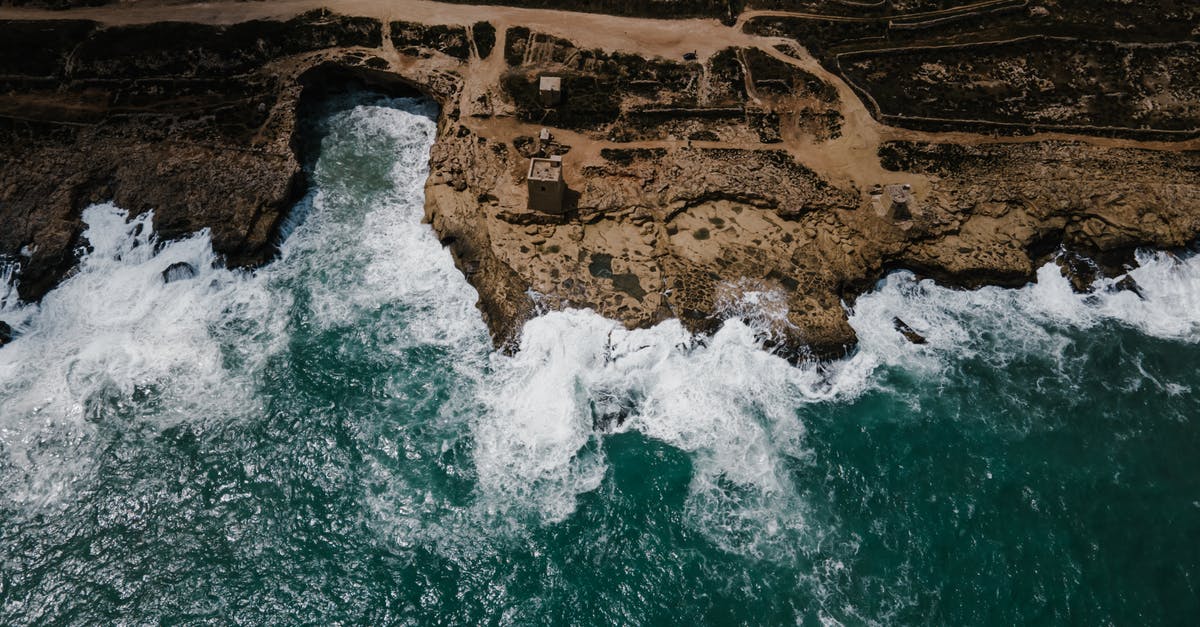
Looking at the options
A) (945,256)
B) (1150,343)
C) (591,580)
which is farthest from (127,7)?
(1150,343)

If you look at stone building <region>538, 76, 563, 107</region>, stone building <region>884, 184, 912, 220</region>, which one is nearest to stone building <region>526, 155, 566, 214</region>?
stone building <region>538, 76, 563, 107</region>

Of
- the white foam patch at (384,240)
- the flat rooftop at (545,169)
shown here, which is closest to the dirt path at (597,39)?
the flat rooftop at (545,169)

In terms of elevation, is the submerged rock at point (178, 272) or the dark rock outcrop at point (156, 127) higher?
the dark rock outcrop at point (156, 127)

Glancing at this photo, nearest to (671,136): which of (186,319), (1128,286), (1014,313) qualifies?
(1014,313)

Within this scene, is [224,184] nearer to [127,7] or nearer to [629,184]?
[127,7]

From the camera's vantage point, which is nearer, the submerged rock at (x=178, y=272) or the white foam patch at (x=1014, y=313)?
the white foam patch at (x=1014, y=313)

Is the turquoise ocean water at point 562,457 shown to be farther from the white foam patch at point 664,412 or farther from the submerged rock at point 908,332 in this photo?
the submerged rock at point 908,332

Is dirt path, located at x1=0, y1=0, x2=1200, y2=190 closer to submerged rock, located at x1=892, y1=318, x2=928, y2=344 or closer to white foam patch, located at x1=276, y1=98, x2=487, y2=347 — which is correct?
white foam patch, located at x1=276, y1=98, x2=487, y2=347
